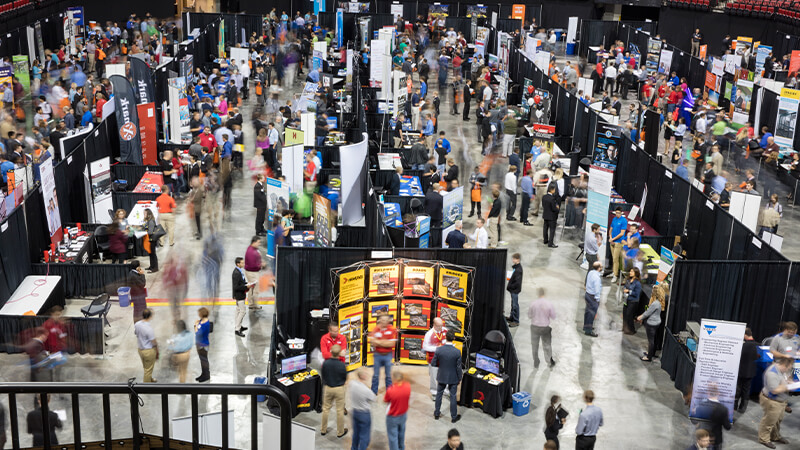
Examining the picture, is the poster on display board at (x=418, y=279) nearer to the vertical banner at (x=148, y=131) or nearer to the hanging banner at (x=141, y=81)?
the vertical banner at (x=148, y=131)

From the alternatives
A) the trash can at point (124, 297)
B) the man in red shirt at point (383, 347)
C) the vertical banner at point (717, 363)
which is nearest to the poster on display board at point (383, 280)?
the man in red shirt at point (383, 347)

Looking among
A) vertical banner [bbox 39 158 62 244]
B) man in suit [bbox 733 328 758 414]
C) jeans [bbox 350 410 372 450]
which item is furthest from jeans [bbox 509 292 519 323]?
vertical banner [bbox 39 158 62 244]

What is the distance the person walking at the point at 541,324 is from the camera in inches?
521

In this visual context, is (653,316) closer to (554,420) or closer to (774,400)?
(774,400)

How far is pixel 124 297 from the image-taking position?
15195 mm

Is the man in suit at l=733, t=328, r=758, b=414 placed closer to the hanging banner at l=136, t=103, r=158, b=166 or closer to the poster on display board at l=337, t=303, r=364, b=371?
the poster on display board at l=337, t=303, r=364, b=371

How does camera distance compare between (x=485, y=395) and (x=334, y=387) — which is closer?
(x=334, y=387)

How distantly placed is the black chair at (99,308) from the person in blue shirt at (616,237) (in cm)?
937

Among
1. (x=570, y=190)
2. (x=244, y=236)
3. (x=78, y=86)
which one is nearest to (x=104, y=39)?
(x=78, y=86)

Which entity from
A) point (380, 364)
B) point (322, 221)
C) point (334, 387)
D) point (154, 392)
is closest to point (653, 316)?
point (380, 364)

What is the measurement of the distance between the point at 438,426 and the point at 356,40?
26.5m

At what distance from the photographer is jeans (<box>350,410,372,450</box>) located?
1059cm

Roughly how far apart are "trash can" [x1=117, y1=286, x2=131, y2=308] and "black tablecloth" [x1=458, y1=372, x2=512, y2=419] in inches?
244

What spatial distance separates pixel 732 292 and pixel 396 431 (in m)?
6.54
